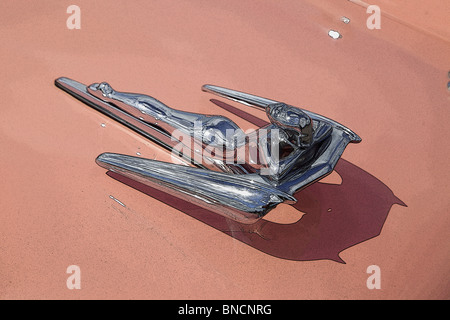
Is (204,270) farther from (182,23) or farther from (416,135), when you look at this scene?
(182,23)

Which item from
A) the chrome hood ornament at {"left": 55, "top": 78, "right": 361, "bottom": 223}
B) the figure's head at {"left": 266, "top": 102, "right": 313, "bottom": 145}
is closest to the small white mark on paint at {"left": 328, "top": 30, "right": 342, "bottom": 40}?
the chrome hood ornament at {"left": 55, "top": 78, "right": 361, "bottom": 223}

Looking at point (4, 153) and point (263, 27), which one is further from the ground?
point (263, 27)

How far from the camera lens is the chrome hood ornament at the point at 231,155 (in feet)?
2.21

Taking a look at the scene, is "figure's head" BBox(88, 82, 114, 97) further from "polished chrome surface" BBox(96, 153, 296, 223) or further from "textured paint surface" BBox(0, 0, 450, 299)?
"polished chrome surface" BBox(96, 153, 296, 223)

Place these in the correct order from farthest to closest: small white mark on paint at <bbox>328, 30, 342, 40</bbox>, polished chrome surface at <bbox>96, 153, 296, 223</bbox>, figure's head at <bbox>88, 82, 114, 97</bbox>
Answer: small white mark on paint at <bbox>328, 30, 342, 40</bbox> → figure's head at <bbox>88, 82, 114, 97</bbox> → polished chrome surface at <bbox>96, 153, 296, 223</bbox>

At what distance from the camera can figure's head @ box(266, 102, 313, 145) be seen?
67 centimetres

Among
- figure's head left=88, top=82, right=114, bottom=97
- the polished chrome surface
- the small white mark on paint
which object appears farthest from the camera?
the small white mark on paint

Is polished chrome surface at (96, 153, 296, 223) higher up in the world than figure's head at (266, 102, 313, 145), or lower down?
lower down

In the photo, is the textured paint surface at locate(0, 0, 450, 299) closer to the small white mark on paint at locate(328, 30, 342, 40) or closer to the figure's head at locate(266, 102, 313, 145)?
the small white mark on paint at locate(328, 30, 342, 40)

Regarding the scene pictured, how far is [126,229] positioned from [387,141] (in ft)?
1.38

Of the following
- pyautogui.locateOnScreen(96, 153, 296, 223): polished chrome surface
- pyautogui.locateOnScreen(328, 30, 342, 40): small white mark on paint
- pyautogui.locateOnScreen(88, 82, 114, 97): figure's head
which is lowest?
pyautogui.locateOnScreen(96, 153, 296, 223): polished chrome surface

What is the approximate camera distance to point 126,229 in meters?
0.73

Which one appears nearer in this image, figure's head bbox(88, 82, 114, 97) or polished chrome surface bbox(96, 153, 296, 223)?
polished chrome surface bbox(96, 153, 296, 223)

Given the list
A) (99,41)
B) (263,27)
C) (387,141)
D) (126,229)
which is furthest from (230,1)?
(126,229)
